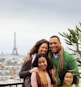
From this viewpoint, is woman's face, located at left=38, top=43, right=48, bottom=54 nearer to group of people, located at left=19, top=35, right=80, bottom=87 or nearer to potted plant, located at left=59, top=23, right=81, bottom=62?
group of people, located at left=19, top=35, right=80, bottom=87

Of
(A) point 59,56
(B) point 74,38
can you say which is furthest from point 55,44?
(B) point 74,38

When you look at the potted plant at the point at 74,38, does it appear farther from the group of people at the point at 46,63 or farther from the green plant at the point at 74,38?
the group of people at the point at 46,63

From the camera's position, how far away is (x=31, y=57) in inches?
99.6

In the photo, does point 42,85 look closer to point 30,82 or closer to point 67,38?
point 30,82

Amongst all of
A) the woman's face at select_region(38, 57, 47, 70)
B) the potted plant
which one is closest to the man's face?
the woman's face at select_region(38, 57, 47, 70)

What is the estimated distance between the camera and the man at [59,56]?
2.38 m

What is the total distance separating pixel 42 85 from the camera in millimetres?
2445

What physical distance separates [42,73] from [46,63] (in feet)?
0.29

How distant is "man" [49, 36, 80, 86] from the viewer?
7.80 feet

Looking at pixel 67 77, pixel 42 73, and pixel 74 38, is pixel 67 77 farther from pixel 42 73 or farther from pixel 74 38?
pixel 74 38

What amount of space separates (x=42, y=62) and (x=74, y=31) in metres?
1.04

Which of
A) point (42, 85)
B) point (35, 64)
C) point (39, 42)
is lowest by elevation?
point (42, 85)

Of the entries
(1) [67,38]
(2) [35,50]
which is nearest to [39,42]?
(2) [35,50]

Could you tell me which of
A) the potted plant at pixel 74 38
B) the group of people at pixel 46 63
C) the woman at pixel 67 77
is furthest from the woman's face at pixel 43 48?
the potted plant at pixel 74 38
